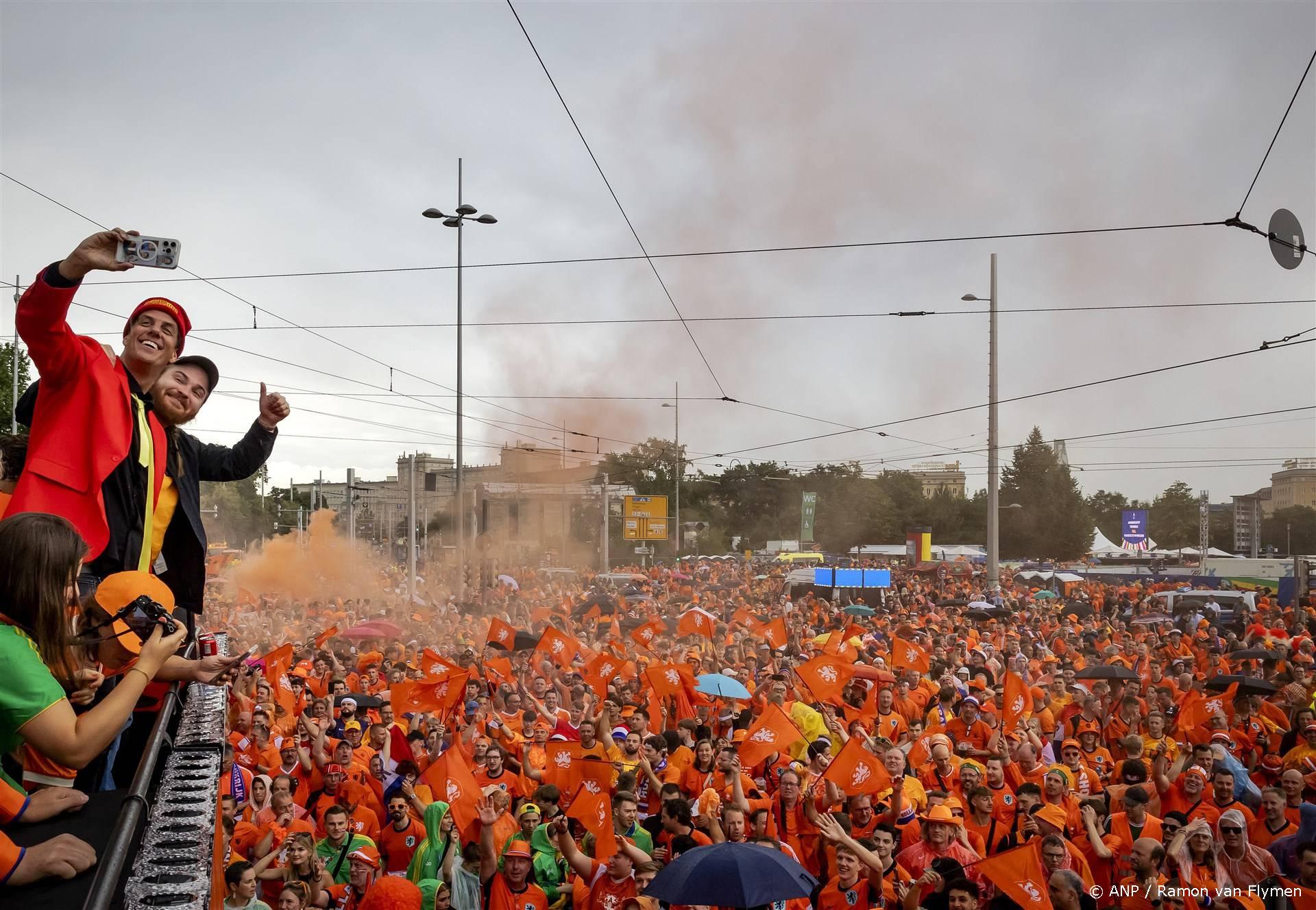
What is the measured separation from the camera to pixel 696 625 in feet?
59.2

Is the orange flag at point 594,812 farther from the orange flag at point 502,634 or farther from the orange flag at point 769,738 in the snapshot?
the orange flag at point 502,634

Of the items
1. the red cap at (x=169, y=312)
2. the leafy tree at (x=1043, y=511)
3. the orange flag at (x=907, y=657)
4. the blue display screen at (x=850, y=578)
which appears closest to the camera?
the red cap at (x=169, y=312)

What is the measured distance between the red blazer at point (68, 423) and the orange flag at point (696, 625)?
15.4 metres

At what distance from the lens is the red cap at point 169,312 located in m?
3.13

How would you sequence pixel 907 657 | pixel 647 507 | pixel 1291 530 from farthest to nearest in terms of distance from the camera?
1. pixel 1291 530
2. pixel 647 507
3. pixel 907 657

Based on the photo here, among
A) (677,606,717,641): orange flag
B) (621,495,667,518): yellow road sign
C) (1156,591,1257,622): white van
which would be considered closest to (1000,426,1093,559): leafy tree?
(621,495,667,518): yellow road sign

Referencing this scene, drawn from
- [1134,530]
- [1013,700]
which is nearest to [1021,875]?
[1013,700]

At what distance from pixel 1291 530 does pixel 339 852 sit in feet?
289

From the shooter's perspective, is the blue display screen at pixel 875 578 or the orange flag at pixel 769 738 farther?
the blue display screen at pixel 875 578

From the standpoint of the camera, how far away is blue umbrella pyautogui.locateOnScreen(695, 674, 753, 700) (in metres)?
11.5

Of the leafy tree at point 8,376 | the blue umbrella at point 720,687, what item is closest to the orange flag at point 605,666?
the blue umbrella at point 720,687

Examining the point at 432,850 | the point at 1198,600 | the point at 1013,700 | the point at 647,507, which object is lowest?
the point at 432,850

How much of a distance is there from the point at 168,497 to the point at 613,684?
895cm

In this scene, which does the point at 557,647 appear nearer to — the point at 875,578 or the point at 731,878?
the point at 731,878
